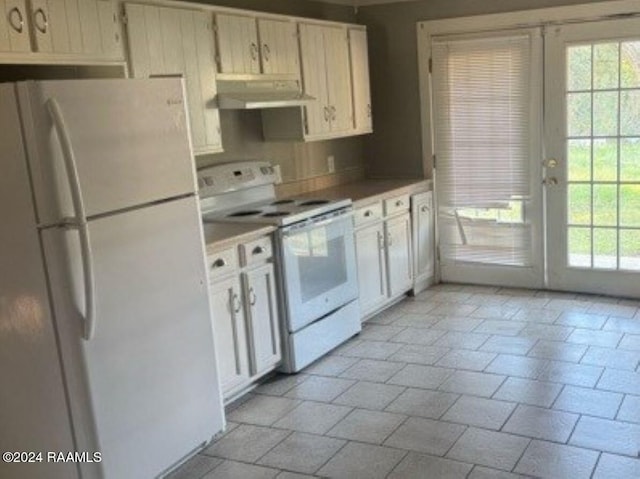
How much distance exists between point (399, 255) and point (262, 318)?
1742 millimetres

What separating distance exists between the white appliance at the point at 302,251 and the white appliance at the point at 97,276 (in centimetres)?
101

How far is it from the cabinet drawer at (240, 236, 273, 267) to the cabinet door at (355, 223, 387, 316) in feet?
3.28

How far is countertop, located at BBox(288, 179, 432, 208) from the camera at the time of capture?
4.95 meters

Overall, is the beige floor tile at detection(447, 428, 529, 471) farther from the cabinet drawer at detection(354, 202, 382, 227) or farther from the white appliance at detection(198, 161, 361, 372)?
the cabinet drawer at detection(354, 202, 382, 227)

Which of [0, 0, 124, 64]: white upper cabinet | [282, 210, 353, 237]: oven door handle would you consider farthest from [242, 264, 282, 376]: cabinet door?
[0, 0, 124, 64]: white upper cabinet

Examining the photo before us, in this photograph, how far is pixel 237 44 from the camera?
417 cm

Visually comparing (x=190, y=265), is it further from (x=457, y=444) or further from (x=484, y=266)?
(x=484, y=266)

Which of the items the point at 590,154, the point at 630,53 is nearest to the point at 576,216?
the point at 590,154

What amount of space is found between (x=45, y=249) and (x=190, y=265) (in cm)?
70

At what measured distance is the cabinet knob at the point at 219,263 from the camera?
11.5 feet

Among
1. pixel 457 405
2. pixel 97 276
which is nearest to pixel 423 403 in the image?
pixel 457 405

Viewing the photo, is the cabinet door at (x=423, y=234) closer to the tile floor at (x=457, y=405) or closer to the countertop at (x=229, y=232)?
the tile floor at (x=457, y=405)

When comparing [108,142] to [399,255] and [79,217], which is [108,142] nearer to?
[79,217]

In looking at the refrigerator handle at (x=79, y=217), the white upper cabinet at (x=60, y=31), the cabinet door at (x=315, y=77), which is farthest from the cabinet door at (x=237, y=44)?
the refrigerator handle at (x=79, y=217)
